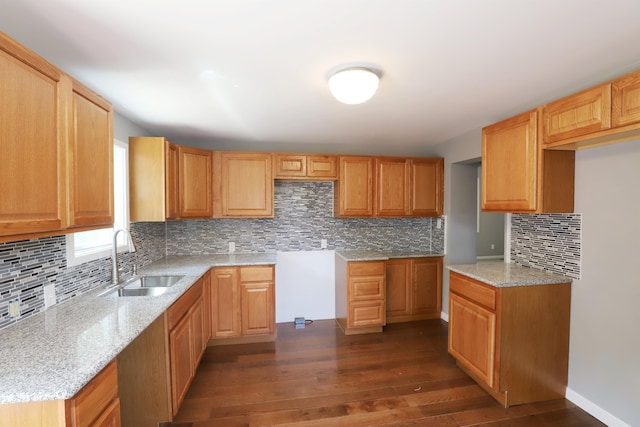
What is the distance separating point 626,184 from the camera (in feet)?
6.03

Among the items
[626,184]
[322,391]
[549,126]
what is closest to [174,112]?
[322,391]

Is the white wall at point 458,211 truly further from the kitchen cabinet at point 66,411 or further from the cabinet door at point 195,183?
the kitchen cabinet at point 66,411

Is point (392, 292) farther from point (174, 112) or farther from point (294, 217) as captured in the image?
point (174, 112)

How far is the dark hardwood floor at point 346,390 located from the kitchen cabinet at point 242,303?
0.46 feet

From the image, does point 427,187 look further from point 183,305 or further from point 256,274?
point 183,305

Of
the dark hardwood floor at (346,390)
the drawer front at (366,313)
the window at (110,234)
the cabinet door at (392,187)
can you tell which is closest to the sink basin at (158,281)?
the window at (110,234)

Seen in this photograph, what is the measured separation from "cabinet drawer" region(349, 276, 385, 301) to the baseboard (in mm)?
1701

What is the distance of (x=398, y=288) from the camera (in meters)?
3.57

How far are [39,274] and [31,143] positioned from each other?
2.90 feet

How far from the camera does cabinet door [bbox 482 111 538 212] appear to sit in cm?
207

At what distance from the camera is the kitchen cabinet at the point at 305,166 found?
3.35m

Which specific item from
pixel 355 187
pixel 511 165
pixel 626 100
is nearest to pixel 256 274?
pixel 355 187

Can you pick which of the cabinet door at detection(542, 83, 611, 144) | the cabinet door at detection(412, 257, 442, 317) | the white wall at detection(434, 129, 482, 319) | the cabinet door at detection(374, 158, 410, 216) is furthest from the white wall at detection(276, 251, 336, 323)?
the cabinet door at detection(542, 83, 611, 144)

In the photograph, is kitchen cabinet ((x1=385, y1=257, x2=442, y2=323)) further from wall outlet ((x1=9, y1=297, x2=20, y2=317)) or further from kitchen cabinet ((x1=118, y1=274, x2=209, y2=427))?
wall outlet ((x1=9, y1=297, x2=20, y2=317))
